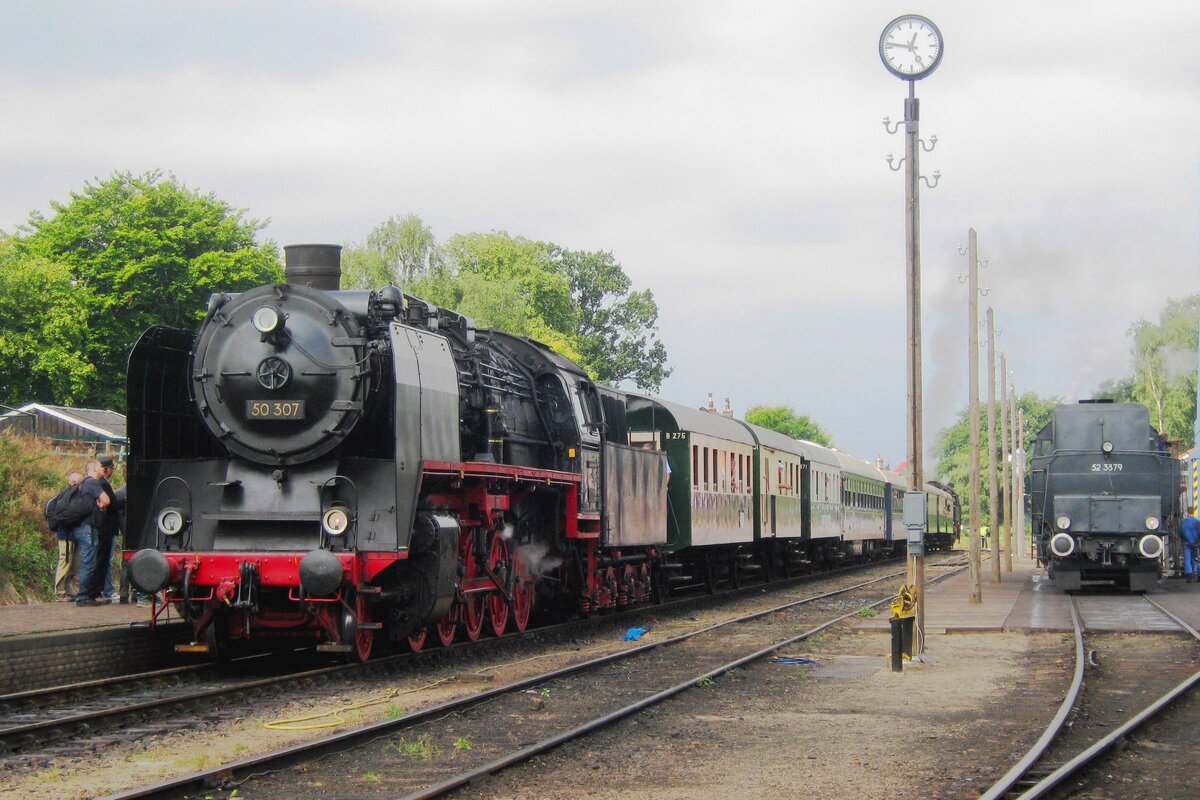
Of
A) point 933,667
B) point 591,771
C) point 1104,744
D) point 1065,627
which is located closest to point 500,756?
point 591,771

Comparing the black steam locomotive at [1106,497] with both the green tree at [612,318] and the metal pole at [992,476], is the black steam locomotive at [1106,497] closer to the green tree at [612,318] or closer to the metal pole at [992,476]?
the metal pole at [992,476]

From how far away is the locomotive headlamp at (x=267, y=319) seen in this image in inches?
468

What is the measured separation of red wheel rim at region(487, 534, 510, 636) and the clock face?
22.2ft

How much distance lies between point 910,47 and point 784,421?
9770cm

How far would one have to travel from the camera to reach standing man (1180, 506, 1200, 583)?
2958 cm

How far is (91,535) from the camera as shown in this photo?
1520 cm

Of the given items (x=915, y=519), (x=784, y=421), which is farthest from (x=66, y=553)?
(x=784, y=421)

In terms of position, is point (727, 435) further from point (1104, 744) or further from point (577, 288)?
point (577, 288)

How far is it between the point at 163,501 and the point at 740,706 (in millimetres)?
5300

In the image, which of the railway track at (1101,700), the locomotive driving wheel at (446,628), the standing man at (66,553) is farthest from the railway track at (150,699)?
the railway track at (1101,700)

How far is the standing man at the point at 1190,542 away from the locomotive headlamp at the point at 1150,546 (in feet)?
22.9

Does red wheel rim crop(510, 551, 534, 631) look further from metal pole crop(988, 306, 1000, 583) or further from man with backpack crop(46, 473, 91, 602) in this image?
metal pole crop(988, 306, 1000, 583)

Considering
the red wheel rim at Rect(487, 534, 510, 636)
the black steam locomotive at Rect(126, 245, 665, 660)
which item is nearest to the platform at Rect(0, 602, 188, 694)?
the black steam locomotive at Rect(126, 245, 665, 660)

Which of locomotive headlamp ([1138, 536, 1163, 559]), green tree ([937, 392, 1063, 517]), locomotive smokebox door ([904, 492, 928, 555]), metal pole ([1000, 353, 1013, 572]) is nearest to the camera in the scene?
locomotive smokebox door ([904, 492, 928, 555])
